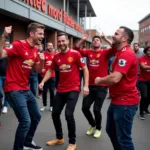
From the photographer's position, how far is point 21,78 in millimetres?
3521

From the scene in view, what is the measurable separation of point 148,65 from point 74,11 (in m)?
25.6

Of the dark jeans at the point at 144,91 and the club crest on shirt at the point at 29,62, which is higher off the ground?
the club crest on shirt at the point at 29,62

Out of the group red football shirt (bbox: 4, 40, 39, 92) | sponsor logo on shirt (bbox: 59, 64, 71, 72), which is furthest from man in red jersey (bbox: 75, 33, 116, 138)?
red football shirt (bbox: 4, 40, 39, 92)

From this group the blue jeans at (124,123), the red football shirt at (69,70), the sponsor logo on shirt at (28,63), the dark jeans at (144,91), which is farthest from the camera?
the dark jeans at (144,91)

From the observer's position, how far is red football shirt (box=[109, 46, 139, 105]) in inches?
112

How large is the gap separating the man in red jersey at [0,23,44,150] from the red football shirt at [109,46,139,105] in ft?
4.42

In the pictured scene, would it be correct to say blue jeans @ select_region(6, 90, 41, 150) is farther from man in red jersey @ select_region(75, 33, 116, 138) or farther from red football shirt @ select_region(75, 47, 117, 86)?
red football shirt @ select_region(75, 47, 117, 86)

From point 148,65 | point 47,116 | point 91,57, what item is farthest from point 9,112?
point 148,65

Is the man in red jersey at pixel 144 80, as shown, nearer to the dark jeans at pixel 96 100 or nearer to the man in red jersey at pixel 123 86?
the dark jeans at pixel 96 100

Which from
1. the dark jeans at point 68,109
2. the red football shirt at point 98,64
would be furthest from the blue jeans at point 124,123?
the red football shirt at point 98,64

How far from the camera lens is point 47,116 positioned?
6.07 m

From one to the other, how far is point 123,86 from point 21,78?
1547 mm

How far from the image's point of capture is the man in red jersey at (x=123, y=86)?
9.29ft

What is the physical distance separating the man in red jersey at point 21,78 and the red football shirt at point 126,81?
4.42ft
